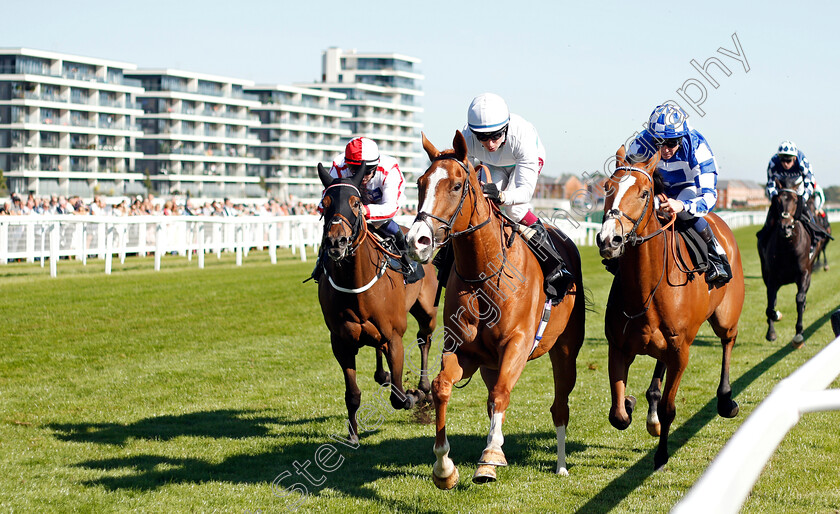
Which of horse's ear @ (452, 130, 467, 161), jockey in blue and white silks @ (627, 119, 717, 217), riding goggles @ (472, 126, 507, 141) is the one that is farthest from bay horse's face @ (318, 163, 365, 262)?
jockey in blue and white silks @ (627, 119, 717, 217)

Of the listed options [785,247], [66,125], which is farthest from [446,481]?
[66,125]

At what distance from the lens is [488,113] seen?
4.88 meters

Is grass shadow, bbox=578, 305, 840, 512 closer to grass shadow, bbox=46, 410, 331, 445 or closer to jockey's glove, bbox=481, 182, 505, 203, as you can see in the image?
jockey's glove, bbox=481, 182, 505, 203

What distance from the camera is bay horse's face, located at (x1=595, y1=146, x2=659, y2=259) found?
15.5ft

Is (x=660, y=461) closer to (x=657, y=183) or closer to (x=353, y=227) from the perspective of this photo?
(x=657, y=183)

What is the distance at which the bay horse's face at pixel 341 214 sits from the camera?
5.56 meters

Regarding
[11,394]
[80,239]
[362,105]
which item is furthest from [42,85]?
[11,394]

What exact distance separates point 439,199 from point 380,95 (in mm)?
121102

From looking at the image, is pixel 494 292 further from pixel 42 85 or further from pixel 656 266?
pixel 42 85

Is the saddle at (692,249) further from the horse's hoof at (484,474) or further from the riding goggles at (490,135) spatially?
the horse's hoof at (484,474)

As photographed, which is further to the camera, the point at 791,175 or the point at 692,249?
the point at 791,175

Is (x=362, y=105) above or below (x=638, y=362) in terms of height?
above

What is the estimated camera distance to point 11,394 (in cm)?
733

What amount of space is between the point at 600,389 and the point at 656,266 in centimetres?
290
